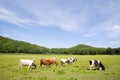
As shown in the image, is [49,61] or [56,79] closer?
[56,79]

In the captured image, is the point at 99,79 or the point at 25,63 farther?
the point at 25,63

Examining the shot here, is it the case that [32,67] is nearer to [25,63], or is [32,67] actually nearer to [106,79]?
[25,63]

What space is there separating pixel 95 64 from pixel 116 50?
437 ft

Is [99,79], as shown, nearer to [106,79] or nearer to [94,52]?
[106,79]

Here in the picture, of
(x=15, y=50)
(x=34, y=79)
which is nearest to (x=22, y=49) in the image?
(x=15, y=50)

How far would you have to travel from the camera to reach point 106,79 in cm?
1628

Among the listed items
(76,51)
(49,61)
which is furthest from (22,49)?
(49,61)

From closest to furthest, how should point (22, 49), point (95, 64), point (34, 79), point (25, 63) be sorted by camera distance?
point (34, 79)
point (25, 63)
point (95, 64)
point (22, 49)

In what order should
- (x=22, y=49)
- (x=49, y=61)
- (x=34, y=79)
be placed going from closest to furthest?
1. (x=34, y=79)
2. (x=49, y=61)
3. (x=22, y=49)

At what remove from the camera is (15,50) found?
151250mm

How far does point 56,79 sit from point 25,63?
9.82m

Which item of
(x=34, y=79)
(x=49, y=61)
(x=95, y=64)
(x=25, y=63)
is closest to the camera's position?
(x=34, y=79)

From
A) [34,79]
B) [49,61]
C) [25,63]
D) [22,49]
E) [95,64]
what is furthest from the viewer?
[22,49]

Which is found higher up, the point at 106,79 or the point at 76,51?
the point at 76,51
